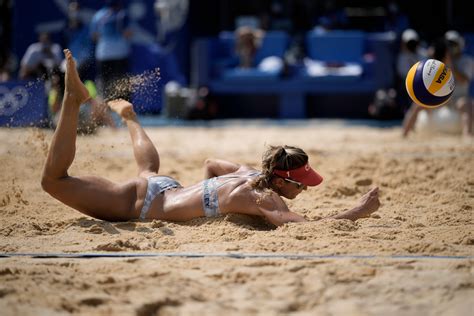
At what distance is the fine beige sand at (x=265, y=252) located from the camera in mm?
3494

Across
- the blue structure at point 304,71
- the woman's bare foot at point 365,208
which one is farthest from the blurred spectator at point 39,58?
the woman's bare foot at point 365,208

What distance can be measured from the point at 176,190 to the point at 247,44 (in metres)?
9.65

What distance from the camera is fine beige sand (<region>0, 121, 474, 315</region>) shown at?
138 inches

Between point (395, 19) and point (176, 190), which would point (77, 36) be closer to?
point (395, 19)

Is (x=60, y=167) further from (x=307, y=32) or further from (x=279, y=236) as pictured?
(x=307, y=32)

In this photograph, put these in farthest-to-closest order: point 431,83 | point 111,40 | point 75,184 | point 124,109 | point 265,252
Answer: point 111,40 → point 431,83 → point 124,109 → point 75,184 → point 265,252

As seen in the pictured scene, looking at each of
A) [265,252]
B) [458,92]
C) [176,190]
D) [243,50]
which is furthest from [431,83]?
[243,50]

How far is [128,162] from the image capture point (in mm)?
8406

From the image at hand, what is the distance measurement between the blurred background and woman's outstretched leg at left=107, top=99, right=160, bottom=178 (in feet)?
24.6

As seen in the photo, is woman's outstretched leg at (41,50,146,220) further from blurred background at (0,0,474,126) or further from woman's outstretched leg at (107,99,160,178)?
blurred background at (0,0,474,126)

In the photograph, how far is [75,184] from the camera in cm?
503

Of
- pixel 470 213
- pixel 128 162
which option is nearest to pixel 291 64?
pixel 128 162

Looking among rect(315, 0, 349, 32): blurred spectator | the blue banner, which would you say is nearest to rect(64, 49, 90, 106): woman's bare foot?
the blue banner

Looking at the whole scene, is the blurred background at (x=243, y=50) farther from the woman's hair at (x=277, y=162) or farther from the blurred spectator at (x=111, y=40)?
the woman's hair at (x=277, y=162)
